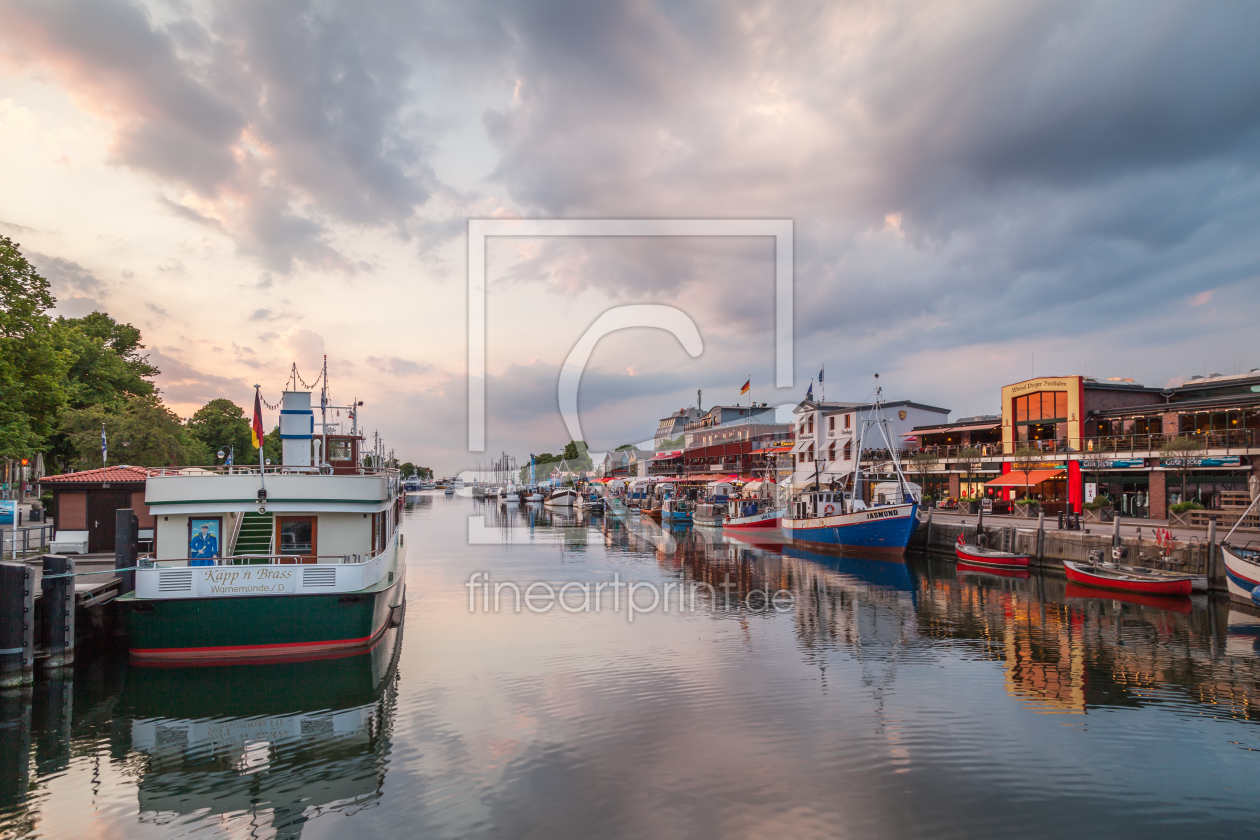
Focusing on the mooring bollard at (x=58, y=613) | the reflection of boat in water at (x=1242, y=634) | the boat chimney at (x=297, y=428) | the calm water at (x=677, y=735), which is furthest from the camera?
the boat chimney at (x=297, y=428)

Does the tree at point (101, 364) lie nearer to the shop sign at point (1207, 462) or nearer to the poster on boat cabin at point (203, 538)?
the poster on boat cabin at point (203, 538)

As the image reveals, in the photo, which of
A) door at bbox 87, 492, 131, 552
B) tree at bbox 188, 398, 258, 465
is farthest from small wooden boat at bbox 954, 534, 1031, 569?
tree at bbox 188, 398, 258, 465

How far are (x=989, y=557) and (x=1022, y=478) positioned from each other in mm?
21727

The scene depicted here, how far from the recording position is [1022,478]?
189ft

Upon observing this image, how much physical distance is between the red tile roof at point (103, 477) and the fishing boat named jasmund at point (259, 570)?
12590mm

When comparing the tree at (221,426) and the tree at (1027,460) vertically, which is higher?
the tree at (221,426)

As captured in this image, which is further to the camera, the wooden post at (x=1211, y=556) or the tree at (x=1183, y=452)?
the tree at (x=1183, y=452)

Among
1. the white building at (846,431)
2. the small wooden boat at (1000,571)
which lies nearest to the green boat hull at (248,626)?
the small wooden boat at (1000,571)

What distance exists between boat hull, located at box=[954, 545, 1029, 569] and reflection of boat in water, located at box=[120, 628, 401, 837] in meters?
33.7

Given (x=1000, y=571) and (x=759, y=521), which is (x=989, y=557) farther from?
(x=759, y=521)

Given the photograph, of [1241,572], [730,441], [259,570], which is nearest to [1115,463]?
[1241,572]

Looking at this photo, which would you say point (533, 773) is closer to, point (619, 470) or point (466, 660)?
point (466, 660)

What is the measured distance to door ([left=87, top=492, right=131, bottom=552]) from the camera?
102 ft

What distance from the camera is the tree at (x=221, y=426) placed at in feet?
337
